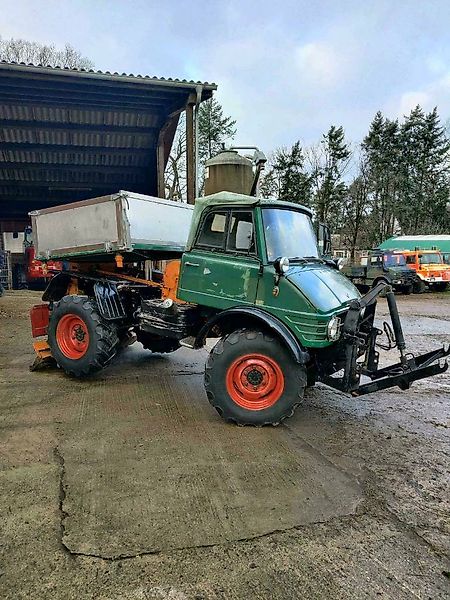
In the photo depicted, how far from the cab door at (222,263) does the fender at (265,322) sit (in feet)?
0.40

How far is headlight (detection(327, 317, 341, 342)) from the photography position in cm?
376

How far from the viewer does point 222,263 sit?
421 centimetres

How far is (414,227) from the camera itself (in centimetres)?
3319

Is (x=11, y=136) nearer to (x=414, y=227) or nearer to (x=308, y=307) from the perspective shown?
(x=308, y=307)

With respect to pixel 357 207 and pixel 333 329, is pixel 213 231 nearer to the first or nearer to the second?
pixel 333 329

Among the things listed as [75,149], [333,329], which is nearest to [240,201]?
[333,329]

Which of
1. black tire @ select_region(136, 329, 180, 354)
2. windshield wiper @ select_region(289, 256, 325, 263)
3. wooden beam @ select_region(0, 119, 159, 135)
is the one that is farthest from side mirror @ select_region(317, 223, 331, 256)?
wooden beam @ select_region(0, 119, 159, 135)

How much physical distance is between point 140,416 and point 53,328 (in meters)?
1.89

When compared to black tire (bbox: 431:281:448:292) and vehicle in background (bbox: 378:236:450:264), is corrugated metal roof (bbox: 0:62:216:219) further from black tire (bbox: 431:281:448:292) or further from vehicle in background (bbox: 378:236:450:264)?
vehicle in background (bbox: 378:236:450:264)

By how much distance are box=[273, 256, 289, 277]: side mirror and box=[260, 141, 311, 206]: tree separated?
28.4 meters

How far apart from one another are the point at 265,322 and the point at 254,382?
0.59 metres

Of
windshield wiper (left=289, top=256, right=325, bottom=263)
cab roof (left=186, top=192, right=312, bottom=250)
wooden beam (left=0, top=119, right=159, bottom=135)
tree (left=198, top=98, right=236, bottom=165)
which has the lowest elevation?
windshield wiper (left=289, top=256, right=325, bottom=263)

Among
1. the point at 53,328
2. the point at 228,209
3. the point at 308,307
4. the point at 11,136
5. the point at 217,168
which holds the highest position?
the point at 11,136

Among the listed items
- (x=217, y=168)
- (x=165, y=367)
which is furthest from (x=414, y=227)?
(x=165, y=367)
